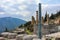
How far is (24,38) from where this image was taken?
615 centimetres

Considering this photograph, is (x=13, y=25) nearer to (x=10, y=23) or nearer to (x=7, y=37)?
(x=10, y=23)

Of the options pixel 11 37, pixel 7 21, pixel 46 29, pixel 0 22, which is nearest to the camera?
pixel 11 37

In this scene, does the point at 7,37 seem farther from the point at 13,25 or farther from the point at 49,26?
the point at 13,25

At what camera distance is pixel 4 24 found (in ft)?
33.4

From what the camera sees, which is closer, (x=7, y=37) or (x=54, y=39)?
(x=54, y=39)

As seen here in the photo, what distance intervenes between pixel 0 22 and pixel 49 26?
2.36 metres

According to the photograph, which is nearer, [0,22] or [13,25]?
[0,22]

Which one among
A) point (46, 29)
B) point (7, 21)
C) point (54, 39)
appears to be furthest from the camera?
point (7, 21)

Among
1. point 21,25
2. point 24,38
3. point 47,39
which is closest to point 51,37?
point 47,39

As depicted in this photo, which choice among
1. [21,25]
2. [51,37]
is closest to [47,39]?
[51,37]

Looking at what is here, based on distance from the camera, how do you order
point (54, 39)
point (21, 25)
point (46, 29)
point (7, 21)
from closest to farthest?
point (54, 39) < point (46, 29) < point (7, 21) < point (21, 25)

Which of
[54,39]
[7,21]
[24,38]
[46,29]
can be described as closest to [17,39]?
[24,38]

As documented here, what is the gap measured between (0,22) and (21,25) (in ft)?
10.9

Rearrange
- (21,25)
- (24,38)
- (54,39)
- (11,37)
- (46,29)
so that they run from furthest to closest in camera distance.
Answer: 1. (21,25)
2. (46,29)
3. (11,37)
4. (24,38)
5. (54,39)
